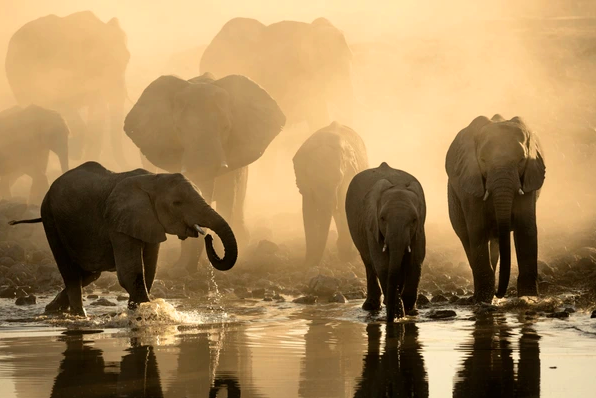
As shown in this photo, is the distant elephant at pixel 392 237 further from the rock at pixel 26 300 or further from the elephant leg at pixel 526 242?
the rock at pixel 26 300

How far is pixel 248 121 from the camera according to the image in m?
22.7

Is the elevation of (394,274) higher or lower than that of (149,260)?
lower

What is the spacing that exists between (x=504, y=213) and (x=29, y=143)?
18.8 metres

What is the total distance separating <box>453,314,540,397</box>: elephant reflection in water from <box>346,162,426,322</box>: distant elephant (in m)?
0.98

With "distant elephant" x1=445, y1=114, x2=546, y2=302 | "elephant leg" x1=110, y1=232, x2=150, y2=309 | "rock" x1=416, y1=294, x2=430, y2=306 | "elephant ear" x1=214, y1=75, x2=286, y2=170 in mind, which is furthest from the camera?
"elephant ear" x1=214, y1=75, x2=286, y2=170

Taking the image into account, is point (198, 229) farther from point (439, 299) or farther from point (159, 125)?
point (159, 125)

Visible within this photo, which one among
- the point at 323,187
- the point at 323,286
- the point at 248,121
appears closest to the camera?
the point at 323,286

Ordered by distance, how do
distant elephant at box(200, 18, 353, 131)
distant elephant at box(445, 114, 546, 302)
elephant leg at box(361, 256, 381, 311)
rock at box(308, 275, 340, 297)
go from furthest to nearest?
distant elephant at box(200, 18, 353, 131)
rock at box(308, 275, 340, 297)
elephant leg at box(361, 256, 381, 311)
distant elephant at box(445, 114, 546, 302)

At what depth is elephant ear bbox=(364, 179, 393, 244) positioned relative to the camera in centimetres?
1314

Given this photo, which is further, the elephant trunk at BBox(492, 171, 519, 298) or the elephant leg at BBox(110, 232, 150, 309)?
the elephant trunk at BBox(492, 171, 519, 298)

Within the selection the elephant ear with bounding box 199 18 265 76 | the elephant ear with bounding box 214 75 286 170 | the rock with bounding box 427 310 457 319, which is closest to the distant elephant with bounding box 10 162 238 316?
the rock with bounding box 427 310 457 319

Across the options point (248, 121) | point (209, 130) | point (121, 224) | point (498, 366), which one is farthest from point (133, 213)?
point (248, 121)

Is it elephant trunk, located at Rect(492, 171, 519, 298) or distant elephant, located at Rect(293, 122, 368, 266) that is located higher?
distant elephant, located at Rect(293, 122, 368, 266)

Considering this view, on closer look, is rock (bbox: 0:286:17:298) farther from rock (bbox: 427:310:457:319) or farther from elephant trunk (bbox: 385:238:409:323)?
elephant trunk (bbox: 385:238:409:323)
